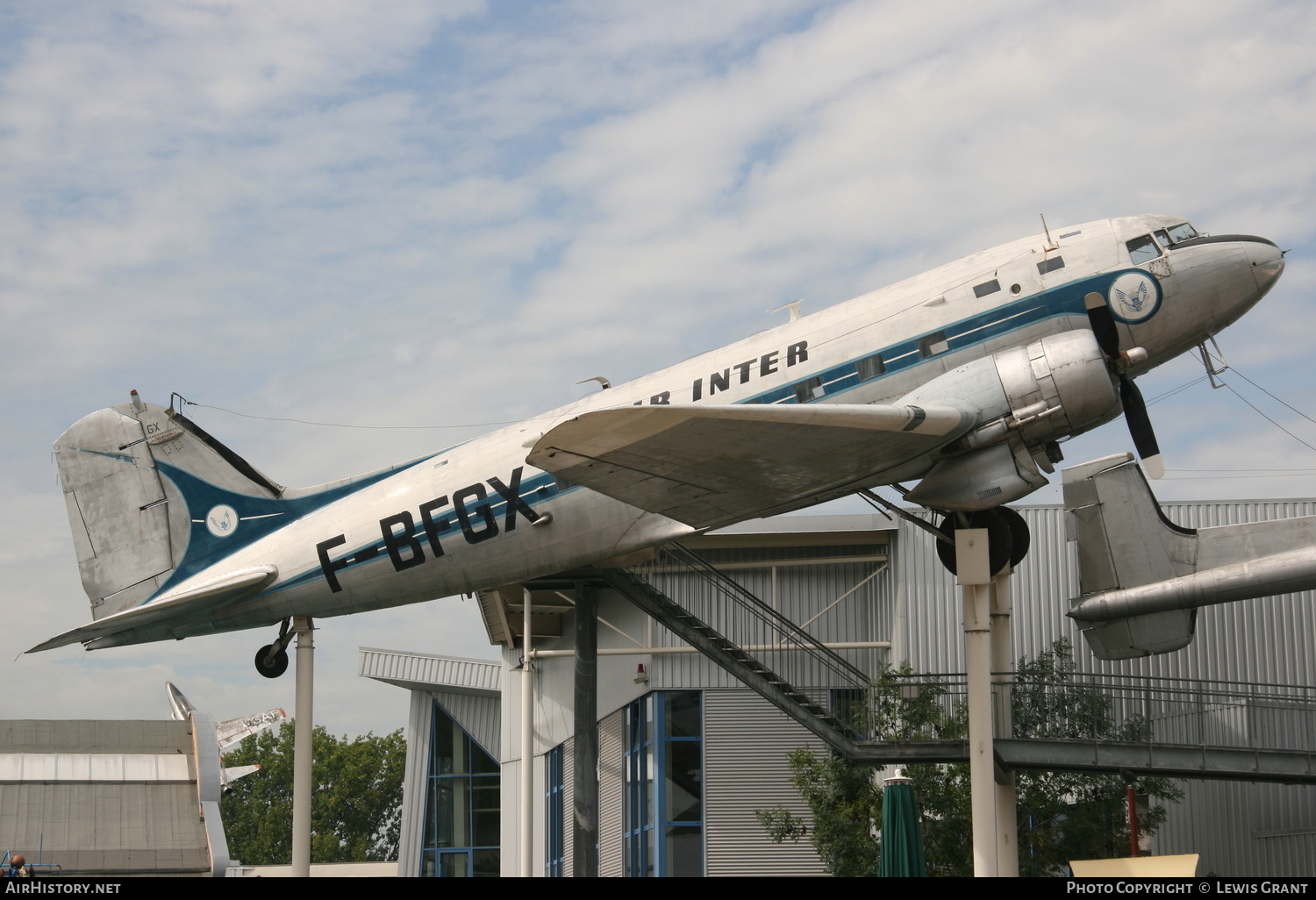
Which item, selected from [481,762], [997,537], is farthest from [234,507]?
[481,762]

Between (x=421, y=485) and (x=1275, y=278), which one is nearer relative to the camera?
(x=1275, y=278)

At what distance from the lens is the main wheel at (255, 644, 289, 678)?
22.1m

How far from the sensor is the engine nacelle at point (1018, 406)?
18.4 meters

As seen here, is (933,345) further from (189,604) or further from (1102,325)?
(189,604)

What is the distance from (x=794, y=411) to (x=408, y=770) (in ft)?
120

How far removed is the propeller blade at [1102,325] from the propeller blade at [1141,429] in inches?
44.1

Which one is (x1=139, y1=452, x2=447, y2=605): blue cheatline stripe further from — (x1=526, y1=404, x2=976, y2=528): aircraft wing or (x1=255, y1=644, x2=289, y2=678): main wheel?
(x1=526, y1=404, x2=976, y2=528): aircraft wing

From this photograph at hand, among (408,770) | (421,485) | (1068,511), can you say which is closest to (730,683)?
(1068,511)

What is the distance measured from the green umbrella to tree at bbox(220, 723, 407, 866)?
278 ft

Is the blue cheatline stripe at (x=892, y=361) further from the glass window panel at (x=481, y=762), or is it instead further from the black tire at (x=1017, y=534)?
the glass window panel at (x=481, y=762)

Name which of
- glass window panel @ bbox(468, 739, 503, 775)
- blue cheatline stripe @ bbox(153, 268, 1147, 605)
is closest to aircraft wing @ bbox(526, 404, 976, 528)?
blue cheatline stripe @ bbox(153, 268, 1147, 605)

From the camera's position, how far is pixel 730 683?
32.2 metres

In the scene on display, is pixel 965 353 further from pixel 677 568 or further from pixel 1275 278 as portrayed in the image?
pixel 677 568
